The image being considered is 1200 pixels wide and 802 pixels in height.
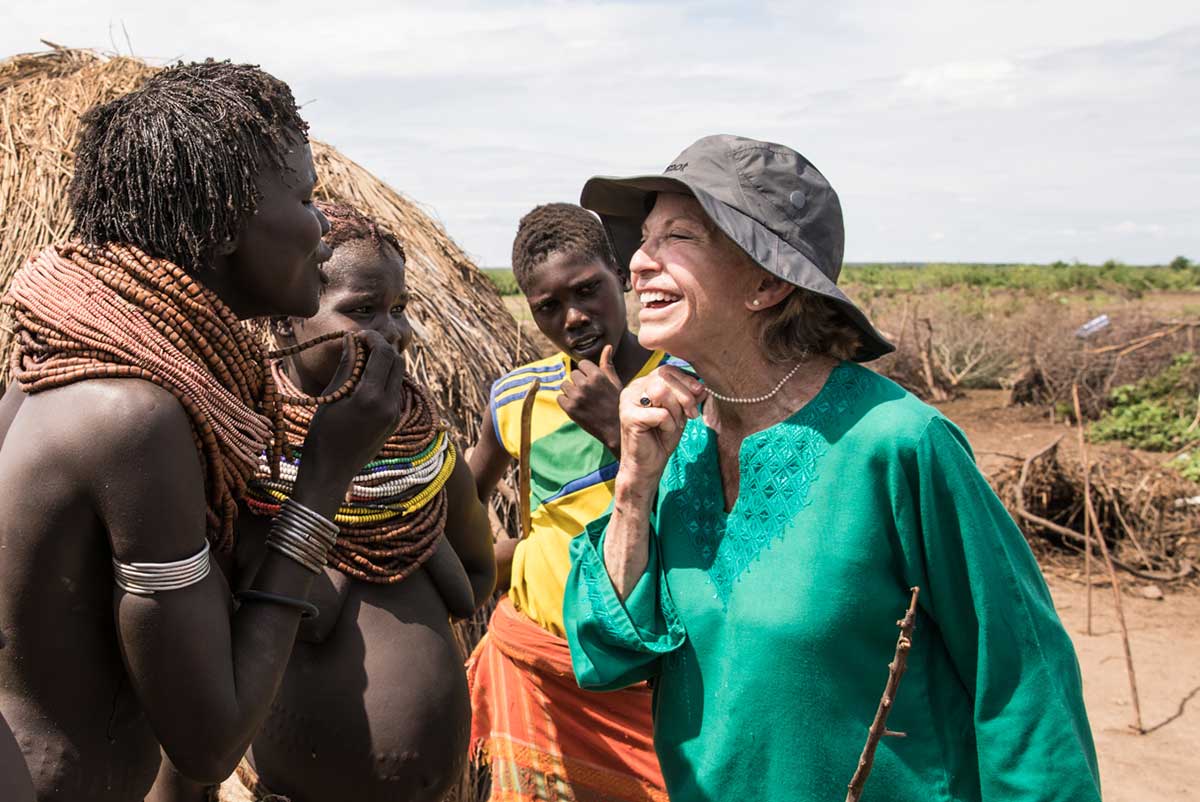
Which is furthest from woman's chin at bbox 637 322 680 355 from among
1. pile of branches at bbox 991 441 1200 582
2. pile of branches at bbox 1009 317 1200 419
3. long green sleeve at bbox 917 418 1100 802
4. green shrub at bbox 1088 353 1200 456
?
pile of branches at bbox 1009 317 1200 419

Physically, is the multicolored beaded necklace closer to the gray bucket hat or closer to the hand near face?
the hand near face

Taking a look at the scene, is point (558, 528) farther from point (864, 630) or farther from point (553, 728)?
point (864, 630)

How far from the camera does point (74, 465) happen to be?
1538 mm

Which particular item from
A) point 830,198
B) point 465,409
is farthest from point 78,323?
point 465,409

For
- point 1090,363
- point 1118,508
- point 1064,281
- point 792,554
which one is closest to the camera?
point 792,554

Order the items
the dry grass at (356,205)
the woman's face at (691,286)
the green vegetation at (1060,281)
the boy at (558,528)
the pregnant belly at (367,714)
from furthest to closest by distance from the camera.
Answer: the green vegetation at (1060,281) → the dry grass at (356,205) → the boy at (558,528) → the pregnant belly at (367,714) → the woman's face at (691,286)

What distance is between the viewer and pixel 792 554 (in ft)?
6.56

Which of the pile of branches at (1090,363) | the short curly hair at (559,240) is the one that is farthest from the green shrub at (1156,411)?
the short curly hair at (559,240)

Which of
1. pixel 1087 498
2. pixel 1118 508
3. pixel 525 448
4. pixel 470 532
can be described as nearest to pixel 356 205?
pixel 525 448

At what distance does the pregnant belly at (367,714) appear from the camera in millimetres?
2275

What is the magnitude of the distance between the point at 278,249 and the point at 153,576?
589mm

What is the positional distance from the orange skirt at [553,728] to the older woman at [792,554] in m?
0.97

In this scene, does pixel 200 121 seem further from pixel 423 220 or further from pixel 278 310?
pixel 423 220

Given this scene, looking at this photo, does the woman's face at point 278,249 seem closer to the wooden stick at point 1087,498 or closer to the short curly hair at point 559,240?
the short curly hair at point 559,240
